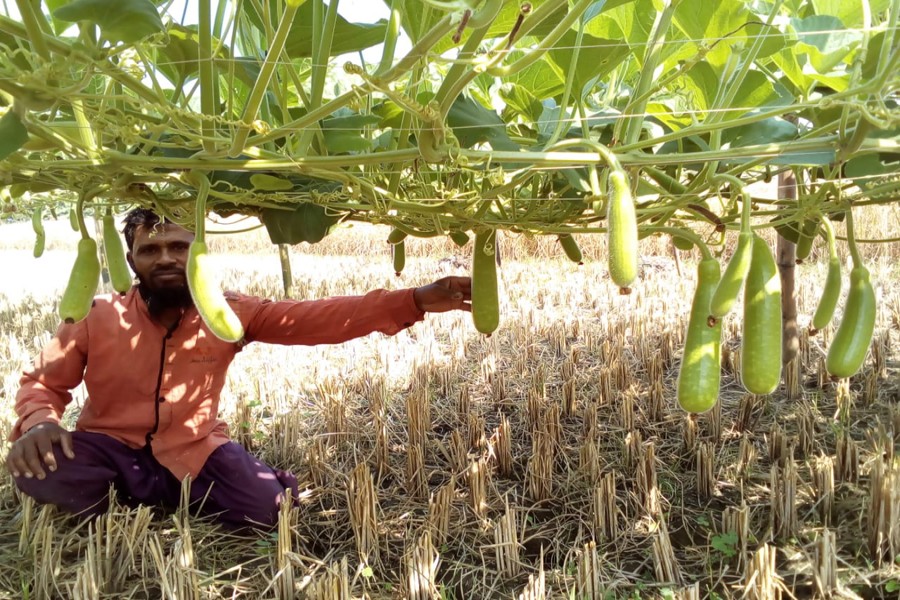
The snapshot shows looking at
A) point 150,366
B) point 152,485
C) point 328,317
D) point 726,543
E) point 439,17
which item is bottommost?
point 726,543

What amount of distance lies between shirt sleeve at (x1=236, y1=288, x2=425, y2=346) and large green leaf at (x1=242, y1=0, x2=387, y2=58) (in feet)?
3.38

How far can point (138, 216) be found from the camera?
81.0 inches

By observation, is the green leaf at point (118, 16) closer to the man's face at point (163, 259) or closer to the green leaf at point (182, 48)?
the green leaf at point (182, 48)

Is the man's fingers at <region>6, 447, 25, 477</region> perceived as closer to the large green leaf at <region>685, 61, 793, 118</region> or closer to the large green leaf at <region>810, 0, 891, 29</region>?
the large green leaf at <region>685, 61, 793, 118</region>

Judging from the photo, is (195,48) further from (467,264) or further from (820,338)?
(467,264)

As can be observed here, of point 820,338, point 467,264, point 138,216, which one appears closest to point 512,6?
point 138,216

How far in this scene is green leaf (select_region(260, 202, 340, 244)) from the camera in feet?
4.29

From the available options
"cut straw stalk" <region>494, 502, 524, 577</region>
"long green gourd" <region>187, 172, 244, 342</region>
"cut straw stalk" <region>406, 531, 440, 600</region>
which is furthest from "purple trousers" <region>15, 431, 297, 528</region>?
"long green gourd" <region>187, 172, 244, 342</region>

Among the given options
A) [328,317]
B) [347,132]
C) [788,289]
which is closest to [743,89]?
[347,132]

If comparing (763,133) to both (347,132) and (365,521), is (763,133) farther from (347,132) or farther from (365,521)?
(365,521)

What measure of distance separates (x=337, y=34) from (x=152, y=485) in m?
1.78

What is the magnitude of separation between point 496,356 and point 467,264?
345 centimetres

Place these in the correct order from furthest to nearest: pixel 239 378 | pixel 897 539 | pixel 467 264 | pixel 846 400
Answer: pixel 467 264, pixel 239 378, pixel 846 400, pixel 897 539

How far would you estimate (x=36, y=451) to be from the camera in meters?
1.83
